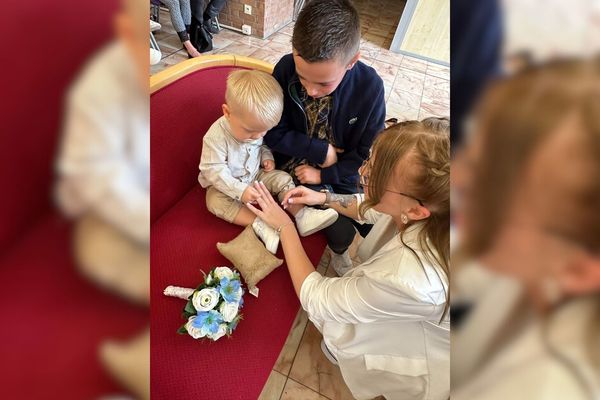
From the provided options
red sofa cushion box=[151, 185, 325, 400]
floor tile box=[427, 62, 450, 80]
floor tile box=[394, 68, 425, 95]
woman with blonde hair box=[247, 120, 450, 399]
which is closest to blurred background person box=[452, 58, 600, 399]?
woman with blonde hair box=[247, 120, 450, 399]

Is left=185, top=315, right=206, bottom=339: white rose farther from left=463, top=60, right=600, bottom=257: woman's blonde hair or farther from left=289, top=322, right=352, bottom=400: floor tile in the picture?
left=463, top=60, right=600, bottom=257: woman's blonde hair

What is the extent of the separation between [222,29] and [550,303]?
3854 mm

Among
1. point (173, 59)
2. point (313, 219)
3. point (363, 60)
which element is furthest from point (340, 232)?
point (363, 60)

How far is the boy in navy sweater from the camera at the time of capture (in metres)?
1.02

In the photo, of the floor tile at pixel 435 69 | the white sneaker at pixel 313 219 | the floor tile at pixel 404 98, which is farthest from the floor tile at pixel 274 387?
the floor tile at pixel 435 69

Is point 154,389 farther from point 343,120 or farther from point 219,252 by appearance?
point 343,120

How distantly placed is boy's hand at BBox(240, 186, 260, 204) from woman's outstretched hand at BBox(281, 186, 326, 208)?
0.10 meters

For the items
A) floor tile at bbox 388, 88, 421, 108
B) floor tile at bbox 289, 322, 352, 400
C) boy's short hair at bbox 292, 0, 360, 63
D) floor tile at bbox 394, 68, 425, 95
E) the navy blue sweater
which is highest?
boy's short hair at bbox 292, 0, 360, 63

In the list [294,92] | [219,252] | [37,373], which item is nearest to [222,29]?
[294,92]

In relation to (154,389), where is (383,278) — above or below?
above

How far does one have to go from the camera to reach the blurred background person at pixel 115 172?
0.13 meters

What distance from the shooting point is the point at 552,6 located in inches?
4.2

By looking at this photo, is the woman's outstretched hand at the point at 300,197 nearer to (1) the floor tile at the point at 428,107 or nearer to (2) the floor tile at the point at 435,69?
(1) the floor tile at the point at 428,107

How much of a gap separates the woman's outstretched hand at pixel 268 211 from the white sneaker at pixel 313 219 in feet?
0.20
